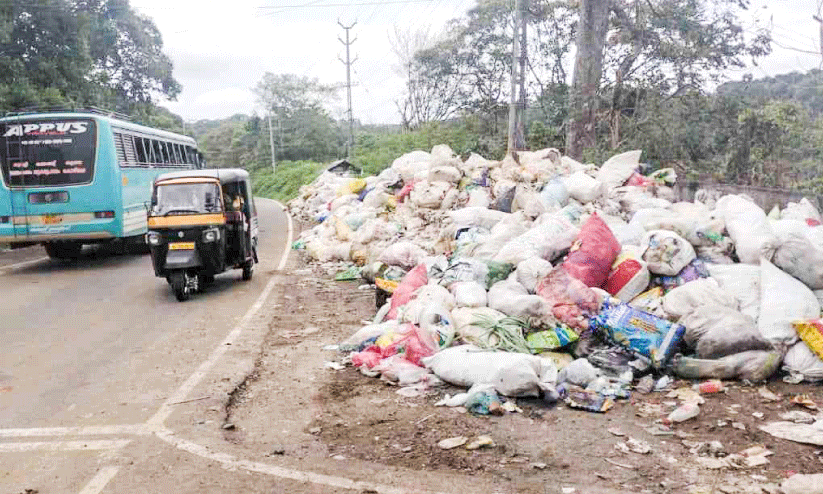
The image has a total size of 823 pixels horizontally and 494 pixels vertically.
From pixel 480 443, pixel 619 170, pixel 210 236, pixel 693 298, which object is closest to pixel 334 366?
pixel 480 443

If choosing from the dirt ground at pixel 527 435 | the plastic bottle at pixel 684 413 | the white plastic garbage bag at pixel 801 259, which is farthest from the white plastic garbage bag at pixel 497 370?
the white plastic garbage bag at pixel 801 259

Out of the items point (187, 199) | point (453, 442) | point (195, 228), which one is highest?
point (187, 199)

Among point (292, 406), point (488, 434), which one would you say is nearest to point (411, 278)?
point (292, 406)

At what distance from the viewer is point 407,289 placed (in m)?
7.06

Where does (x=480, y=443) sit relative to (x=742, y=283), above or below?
below

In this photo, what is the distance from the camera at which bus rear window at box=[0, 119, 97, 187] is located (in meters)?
11.6

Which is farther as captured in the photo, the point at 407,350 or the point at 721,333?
the point at 407,350

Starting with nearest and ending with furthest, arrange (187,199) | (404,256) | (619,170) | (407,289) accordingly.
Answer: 1. (407,289)
2. (187,199)
3. (404,256)
4. (619,170)

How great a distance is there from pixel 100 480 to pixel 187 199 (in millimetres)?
6022

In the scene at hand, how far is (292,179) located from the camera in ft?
161

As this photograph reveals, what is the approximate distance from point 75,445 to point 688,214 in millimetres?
6732

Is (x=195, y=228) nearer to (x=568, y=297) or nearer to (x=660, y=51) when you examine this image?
(x=568, y=297)

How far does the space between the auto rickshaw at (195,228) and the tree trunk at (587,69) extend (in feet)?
33.4

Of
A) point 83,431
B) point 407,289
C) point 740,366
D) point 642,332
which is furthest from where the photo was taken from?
point 407,289
